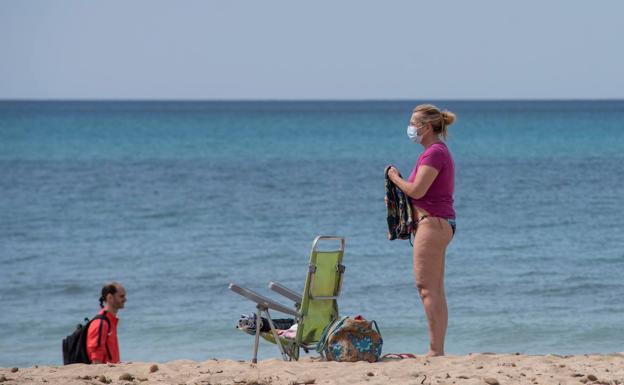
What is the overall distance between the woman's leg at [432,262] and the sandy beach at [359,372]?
0.91ft

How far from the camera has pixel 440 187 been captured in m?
6.39

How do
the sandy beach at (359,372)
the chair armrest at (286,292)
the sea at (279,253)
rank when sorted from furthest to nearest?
the sea at (279,253)
the chair armrest at (286,292)
the sandy beach at (359,372)

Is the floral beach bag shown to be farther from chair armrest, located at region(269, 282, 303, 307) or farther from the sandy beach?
chair armrest, located at region(269, 282, 303, 307)

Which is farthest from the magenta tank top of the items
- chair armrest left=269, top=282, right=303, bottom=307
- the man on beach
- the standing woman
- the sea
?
the man on beach

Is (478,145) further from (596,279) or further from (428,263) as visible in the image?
(428,263)

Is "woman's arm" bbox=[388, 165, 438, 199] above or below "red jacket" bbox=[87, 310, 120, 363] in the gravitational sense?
above

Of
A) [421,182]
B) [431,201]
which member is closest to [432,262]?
[431,201]

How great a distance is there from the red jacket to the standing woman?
5.86ft

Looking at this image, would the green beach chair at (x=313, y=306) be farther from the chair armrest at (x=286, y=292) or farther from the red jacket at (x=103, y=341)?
the red jacket at (x=103, y=341)

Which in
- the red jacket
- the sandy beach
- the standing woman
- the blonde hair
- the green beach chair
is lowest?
the sandy beach

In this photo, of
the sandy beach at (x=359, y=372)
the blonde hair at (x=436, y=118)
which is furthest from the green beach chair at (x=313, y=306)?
the blonde hair at (x=436, y=118)

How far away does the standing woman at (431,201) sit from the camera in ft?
20.8

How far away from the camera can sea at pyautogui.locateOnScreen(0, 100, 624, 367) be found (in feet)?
31.4

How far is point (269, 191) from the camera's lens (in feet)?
77.9
